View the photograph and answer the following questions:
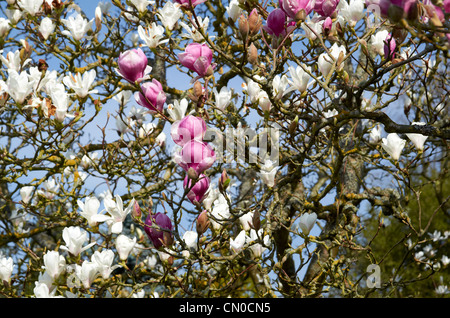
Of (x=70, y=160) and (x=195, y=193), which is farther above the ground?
(x=70, y=160)

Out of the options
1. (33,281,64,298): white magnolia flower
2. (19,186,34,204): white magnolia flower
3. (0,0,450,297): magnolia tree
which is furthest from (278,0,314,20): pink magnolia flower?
(19,186,34,204): white magnolia flower

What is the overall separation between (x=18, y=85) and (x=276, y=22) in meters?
1.41

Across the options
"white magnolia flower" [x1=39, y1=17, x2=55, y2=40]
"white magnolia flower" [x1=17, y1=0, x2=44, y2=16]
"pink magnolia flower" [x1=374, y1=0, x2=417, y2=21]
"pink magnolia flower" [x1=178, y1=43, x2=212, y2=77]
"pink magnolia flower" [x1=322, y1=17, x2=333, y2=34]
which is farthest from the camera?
"white magnolia flower" [x1=39, y1=17, x2=55, y2=40]

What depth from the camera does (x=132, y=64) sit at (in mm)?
1852

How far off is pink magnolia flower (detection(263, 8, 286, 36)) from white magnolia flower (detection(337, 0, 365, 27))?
0.55 m

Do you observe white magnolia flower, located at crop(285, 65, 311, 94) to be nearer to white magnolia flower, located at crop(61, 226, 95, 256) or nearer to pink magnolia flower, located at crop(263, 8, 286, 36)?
pink magnolia flower, located at crop(263, 8, 286, 36)

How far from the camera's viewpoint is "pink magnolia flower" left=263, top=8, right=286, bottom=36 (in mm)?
1910

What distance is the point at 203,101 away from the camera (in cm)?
197

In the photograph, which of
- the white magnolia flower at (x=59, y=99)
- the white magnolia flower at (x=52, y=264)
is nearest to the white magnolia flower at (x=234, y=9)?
the white magnolia flower at (x=59, y=99)

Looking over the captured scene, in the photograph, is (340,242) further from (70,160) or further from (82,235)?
(70,160)
